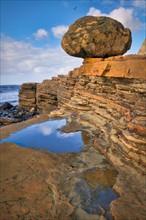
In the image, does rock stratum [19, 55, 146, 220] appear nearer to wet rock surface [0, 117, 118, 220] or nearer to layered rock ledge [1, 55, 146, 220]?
layered rock ledge [1, 55, 146, 220]

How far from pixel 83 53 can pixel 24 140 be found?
8.06 metres

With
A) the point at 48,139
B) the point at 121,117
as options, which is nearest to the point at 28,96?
the point at 48,139

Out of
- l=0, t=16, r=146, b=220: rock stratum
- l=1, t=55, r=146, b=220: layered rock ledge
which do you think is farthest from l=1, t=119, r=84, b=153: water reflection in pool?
l=1, t=55, r=146, b=220: layered rock ledge

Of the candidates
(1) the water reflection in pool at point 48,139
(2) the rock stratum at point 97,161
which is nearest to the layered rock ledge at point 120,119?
(2) the rock stratum at point 97,161

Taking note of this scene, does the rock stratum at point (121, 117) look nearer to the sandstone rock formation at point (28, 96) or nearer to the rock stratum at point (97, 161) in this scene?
the rock stratum at point (97, 161)

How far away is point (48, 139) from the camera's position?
31.7 ft

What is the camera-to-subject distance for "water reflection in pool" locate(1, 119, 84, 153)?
847 centimetres

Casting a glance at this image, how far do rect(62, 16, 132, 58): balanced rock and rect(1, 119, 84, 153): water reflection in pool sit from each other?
6.16m

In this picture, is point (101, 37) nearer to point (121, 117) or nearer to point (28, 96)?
point (121, 117)

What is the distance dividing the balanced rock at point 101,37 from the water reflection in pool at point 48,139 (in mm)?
6157

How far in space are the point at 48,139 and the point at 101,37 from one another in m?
7.97

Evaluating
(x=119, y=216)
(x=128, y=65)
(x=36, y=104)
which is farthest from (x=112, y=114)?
(x=36, y=104)

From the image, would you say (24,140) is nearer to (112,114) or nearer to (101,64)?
(112,114)

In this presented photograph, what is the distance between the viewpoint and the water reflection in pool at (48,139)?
847 centimetres
